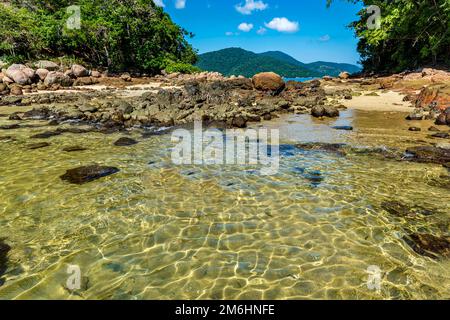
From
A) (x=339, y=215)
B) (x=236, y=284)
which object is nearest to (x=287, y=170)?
(x=339, y=215)

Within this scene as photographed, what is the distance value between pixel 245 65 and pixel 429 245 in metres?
164

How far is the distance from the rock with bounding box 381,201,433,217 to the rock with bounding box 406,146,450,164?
3.42 meters

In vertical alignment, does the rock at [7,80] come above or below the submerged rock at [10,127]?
above

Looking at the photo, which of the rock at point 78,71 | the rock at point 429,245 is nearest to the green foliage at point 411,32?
the rock at point 429,245

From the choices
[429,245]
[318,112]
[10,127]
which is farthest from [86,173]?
[318,112]

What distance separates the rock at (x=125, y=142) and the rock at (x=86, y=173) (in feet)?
9.56

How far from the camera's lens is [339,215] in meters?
6.14

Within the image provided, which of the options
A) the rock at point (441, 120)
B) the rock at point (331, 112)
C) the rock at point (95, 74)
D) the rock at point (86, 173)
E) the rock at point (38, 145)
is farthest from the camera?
the rock at point (95, 74)

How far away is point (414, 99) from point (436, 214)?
16.9 m

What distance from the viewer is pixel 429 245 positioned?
5.10 metres

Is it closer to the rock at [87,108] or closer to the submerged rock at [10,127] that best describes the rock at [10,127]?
the submerged rock at [10,127]

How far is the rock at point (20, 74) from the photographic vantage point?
1193 inches
